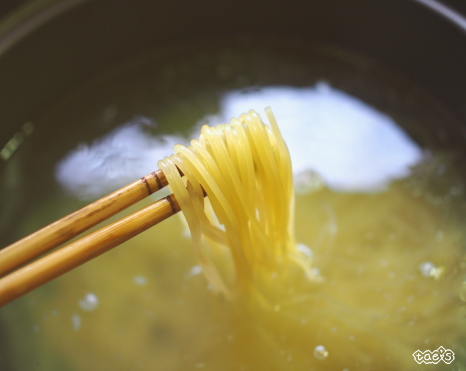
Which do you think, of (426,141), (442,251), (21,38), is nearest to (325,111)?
(426,141)

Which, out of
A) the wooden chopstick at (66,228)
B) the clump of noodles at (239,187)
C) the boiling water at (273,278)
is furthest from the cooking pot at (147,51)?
the clump of noodles at (239,187)

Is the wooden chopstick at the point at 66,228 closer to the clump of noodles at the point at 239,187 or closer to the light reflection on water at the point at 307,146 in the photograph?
the clump of noodles at the point at 239,187

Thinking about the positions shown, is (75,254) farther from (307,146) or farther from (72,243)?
(307,146)

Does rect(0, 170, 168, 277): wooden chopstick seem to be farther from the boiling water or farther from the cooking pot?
the cooking pot

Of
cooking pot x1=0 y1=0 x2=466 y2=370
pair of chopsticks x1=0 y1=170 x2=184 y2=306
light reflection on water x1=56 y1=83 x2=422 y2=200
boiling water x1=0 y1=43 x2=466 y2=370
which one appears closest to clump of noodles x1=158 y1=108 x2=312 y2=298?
pair of chopsticks x1=0 y1=170 x2=184 y2=306

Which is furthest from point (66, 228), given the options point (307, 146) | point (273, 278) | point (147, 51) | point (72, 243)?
point (147, 51)
